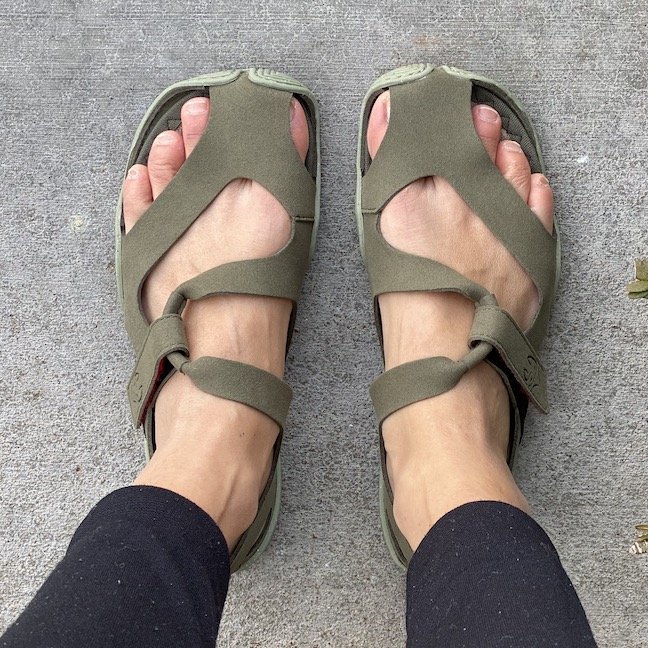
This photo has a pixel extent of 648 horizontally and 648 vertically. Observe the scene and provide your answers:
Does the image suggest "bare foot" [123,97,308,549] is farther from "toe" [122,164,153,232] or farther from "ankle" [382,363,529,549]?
"ankle" [382,363,529,549]

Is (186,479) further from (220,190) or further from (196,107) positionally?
(196,107)

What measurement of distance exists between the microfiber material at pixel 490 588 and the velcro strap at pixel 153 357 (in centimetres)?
41

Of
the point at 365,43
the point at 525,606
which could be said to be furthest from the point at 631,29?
the point at 525,606

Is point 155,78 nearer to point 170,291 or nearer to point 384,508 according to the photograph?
point 170,291

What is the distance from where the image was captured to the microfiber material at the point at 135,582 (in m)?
0.57

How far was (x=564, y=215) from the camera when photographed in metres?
1.00

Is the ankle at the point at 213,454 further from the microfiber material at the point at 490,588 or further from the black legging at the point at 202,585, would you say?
the microfiber material at the point at 490,588

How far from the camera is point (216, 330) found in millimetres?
937

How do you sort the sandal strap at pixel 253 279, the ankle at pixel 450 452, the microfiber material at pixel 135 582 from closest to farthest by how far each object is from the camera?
the microfiber material at pixel 135 582 → the ankle at pixel 450 452 → the sandal strap at pixel 253 279

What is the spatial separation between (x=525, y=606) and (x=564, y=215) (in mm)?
613

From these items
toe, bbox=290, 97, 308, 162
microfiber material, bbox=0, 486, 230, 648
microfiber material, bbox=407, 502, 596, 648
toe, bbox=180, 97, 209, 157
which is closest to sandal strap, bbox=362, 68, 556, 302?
toe, bbox=290, 97, 308, 162

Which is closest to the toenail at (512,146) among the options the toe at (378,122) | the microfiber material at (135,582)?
the toe at (378,122)

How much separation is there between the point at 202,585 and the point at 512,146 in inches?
29.0

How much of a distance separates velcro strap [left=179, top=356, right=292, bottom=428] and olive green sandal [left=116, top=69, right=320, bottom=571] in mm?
24
